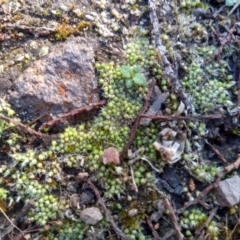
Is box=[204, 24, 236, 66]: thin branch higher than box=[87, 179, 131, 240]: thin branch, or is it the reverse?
box=[204, 24, 236, 66]: thin branch

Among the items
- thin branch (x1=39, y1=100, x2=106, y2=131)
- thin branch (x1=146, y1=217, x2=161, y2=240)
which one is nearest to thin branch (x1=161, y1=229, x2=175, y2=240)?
thin branch (x1=146, y1=217, x2=161, y2=240)

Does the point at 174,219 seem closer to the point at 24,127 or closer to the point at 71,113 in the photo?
the point at 71,113

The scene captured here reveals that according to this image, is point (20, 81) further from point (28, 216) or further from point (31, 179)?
point (28, 216)

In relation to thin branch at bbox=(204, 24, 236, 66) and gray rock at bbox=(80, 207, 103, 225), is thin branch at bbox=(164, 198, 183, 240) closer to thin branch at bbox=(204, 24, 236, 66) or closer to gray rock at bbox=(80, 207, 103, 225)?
gray rock at bbox=(80, 207, 103, 225)

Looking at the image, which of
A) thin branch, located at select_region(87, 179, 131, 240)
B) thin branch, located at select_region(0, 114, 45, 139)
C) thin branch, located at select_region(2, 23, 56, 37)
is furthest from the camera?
thin branch, located at select_region(2, 23, 56, 37)

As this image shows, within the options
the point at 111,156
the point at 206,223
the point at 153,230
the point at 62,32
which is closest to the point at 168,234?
the point at 153,230

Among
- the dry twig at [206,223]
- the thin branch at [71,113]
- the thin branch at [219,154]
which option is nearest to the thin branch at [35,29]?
the thin branch at [71,113]

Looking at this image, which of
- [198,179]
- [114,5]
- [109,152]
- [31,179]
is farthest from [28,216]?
[114,5]
